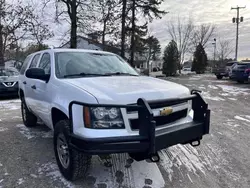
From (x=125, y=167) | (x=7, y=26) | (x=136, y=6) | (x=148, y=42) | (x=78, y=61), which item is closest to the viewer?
(x=125, y=167)

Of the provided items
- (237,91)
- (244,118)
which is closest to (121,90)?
(244,118)

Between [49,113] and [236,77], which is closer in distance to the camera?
[49,113]

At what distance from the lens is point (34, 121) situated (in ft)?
20.7

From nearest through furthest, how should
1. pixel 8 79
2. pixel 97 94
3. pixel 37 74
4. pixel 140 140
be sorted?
pixel 140 140 → pixel 97 94 → pixel 37 74 → pixel 8 79

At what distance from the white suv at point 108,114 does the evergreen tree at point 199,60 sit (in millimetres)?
45073

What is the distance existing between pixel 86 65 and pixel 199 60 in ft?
151

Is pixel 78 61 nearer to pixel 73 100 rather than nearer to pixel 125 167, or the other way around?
pixel 73 100

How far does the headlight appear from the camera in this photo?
9.82 ft

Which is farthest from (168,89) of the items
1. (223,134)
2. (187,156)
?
(223,134)

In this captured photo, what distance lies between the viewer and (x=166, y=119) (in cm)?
339

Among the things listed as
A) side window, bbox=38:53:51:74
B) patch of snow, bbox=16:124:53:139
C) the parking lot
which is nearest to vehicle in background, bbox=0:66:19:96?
patch of snow, bbox=16:124:53:139

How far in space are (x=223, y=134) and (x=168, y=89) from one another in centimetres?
309

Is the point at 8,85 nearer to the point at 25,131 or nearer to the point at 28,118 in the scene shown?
the point at 28,118

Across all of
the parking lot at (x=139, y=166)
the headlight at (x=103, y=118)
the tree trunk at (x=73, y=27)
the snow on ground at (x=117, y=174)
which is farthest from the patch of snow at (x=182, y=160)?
the tree trunk at (x=73, y=27)
